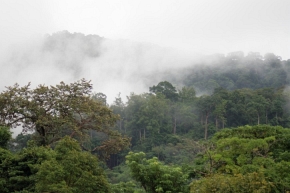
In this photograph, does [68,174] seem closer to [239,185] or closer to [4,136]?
[4,136]

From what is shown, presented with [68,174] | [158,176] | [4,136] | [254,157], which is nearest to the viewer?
[68,174]

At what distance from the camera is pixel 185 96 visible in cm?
4162

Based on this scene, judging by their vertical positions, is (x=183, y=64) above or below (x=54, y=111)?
above

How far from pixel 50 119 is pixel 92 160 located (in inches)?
163

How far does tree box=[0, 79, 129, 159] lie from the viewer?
1241cm

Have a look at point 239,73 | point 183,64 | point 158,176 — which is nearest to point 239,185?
point 158,176

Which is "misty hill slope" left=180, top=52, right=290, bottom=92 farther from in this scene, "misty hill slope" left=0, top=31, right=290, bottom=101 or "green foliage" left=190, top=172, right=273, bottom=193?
"green foliage" left=190, top=172, right=273, bottom=193

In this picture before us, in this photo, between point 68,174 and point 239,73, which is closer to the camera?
point 68,174

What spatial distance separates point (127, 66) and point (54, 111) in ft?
188

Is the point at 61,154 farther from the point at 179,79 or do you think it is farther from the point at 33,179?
the point at 179,79

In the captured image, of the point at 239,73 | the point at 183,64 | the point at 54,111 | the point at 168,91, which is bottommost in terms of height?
the point at 54,111

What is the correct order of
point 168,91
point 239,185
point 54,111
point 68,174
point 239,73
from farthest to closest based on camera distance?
point 239,73 → point 168,91 → point 54,111 → point 68,174 → point 239,185

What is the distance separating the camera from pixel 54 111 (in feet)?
42.3

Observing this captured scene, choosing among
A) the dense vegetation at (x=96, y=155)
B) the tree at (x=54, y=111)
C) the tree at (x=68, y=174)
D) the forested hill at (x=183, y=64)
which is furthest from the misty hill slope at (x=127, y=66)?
the tree at (x=68, y=174)
